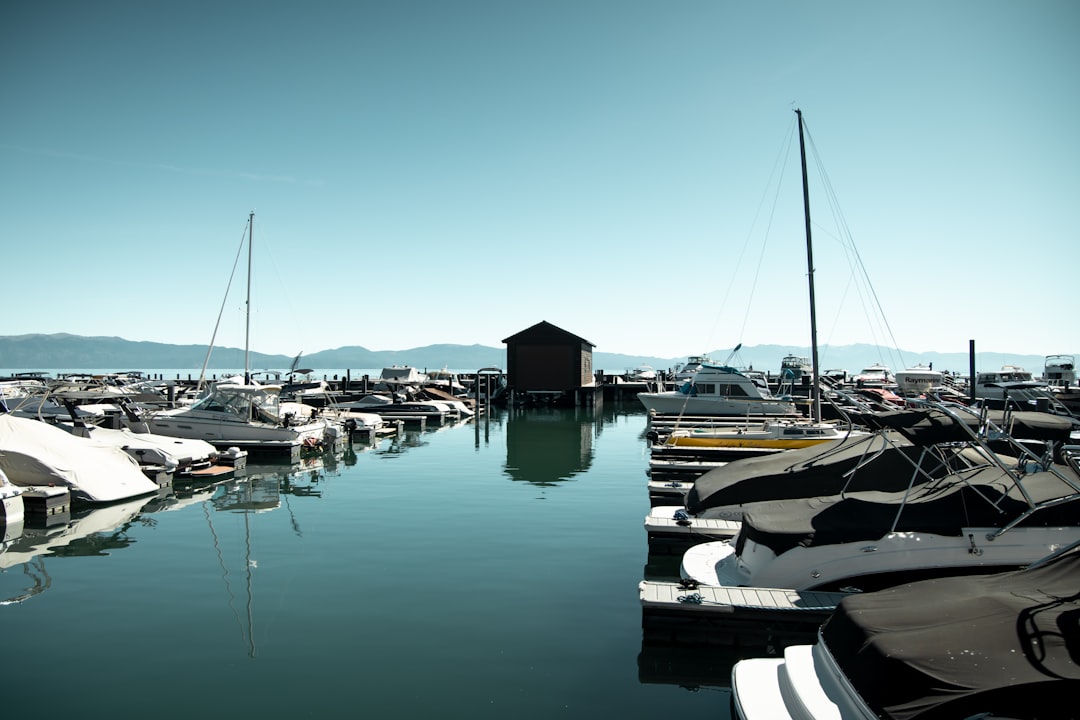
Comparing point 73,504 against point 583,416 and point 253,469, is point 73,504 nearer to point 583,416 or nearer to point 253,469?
point 253,469

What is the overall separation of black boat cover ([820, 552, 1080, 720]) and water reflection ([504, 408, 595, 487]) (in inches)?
619

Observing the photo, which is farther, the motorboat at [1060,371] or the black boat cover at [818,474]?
the motorboat at [1060,371]

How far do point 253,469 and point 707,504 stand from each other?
1724 centimetres

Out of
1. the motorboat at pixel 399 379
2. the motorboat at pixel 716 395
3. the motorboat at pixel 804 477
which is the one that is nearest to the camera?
the motorboat at pixel 804 477

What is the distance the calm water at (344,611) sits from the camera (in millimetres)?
7719

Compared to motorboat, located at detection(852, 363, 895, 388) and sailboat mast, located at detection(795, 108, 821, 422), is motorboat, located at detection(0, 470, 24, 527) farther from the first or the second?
motorboat, located at detection(852, 363, 895, 388)

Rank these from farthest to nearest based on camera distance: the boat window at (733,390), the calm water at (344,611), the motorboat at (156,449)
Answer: the boat window at (733,390), the motorboat at (156,449), the calm water at (344,611)

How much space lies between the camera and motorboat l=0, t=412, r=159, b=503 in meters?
16.2

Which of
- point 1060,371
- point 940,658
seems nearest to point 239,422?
point 940,658

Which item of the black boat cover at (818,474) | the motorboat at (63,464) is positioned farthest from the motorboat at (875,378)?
the motorboat at (63,464)

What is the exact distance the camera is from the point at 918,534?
9148mm

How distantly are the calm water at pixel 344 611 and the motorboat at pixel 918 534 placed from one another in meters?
1.86

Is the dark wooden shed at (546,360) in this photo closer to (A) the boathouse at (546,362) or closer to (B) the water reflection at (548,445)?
(A) the boathouse at (546,362)

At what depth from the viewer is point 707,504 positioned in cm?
1217
